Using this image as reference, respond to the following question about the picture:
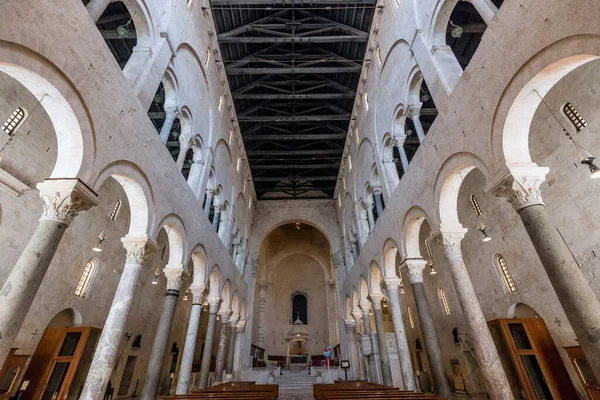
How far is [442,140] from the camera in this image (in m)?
8.62

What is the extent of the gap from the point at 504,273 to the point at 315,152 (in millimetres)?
14590

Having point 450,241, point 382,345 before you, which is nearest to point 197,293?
point 382,345

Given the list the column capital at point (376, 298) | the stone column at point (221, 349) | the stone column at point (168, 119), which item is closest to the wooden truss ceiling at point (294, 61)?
the stone column at point (168, 119)

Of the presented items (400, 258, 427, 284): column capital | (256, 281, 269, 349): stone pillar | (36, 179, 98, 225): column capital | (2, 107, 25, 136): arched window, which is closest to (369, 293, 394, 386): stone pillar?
(400, 258, 427, 284): column capital

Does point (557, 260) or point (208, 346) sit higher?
point (208, 346)

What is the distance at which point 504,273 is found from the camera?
489 inches

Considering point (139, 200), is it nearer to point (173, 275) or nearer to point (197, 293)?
point (173, 275)

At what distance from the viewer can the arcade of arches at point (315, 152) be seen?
5.71m

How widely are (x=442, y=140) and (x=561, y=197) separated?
4.67m

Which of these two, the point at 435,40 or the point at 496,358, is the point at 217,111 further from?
the point at 496,358

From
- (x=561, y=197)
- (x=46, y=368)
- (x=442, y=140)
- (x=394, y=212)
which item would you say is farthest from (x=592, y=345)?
(x=46, y=368)

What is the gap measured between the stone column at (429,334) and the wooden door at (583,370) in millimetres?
3771

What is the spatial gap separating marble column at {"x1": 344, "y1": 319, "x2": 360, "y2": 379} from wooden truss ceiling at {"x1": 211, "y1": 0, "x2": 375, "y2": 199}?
1235 cm

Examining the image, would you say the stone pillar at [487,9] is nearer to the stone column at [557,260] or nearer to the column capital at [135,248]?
the stone column at [557,260]
